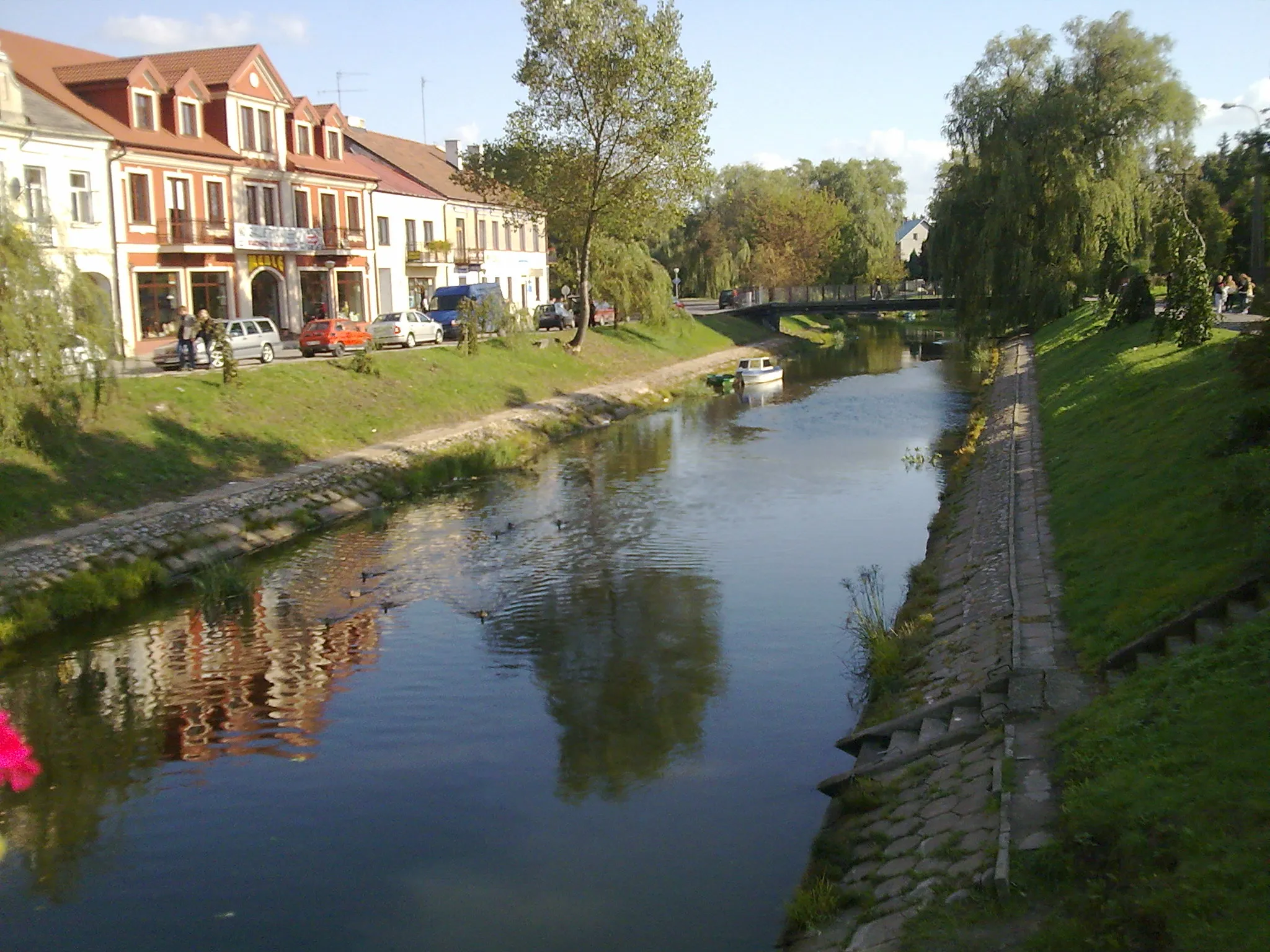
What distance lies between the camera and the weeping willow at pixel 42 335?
800 inches

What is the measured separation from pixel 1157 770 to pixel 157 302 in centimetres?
4037

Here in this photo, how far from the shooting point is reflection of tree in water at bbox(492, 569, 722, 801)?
1270cm

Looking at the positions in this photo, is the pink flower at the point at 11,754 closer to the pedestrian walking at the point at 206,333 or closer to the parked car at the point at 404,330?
the pedestrian walking at the point at 206,333

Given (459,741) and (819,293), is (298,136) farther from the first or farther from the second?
(819,293)

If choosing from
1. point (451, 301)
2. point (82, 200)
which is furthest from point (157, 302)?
point (451, 301)

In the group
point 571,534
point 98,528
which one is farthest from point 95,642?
point 571,534

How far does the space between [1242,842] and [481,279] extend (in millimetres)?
63155

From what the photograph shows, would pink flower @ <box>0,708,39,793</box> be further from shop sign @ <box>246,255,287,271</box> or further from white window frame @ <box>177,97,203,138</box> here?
shop sign @ <box>246,255,287,271</box>

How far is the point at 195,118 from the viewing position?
146 feet

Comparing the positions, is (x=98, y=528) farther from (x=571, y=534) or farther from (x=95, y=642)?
(x=571, y=534)

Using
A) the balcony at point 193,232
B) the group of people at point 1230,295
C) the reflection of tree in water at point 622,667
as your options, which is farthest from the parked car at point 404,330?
the group of people at point 1230,295

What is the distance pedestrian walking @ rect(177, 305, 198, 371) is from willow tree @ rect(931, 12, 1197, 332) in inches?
1227

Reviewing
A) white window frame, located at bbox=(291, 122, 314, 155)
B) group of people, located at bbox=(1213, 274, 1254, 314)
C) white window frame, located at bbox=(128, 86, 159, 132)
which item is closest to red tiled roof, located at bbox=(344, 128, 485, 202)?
white window frame, located at bbox=(291, 122, 314, 155)

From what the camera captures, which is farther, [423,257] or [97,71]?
[423,257]
